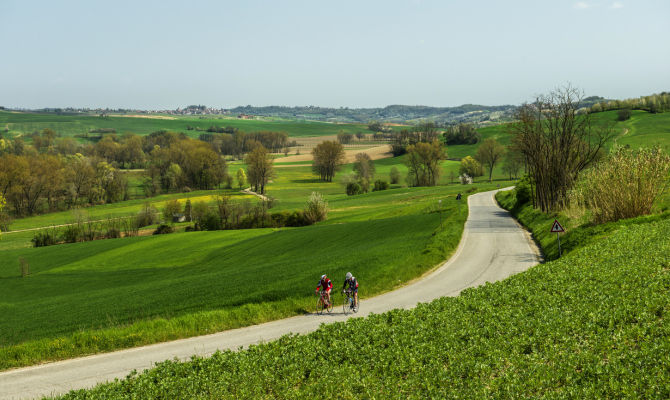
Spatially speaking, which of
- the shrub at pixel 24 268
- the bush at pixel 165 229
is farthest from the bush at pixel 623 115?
the shrub at pixel 24 268

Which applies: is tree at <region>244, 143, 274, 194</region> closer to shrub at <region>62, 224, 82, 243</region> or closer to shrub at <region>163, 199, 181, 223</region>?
shrub at <region>163, 199, 181, 223</region>

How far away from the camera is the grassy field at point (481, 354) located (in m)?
10.8

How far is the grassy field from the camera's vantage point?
35.3ft

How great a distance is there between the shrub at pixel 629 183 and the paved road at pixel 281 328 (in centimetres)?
582

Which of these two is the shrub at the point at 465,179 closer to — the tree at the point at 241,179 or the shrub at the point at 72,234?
the tree at the point at 241,179

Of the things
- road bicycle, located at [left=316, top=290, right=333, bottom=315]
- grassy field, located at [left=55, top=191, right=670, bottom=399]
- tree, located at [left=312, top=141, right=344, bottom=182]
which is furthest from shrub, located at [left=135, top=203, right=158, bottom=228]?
grassy field, located at [left=55, top=191, right=670, bottom=399]

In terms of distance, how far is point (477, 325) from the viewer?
14961 millimetres

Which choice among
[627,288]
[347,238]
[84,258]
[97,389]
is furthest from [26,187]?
Result: [627,288]

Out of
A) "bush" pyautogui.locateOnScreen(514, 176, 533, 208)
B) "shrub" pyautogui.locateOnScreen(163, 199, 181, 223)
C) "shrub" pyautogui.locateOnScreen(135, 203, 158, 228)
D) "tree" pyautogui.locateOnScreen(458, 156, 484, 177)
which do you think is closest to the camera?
"bush" pyautogui.locateOnScreen(514, 176, 533, 208)

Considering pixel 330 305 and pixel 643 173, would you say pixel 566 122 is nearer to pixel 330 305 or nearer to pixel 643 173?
pixel 643 173

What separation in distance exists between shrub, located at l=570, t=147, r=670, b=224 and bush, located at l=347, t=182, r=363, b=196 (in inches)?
3662

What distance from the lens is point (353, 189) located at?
123438 mm

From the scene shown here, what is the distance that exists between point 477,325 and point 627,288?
222 inches

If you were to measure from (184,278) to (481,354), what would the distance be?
100 feet
